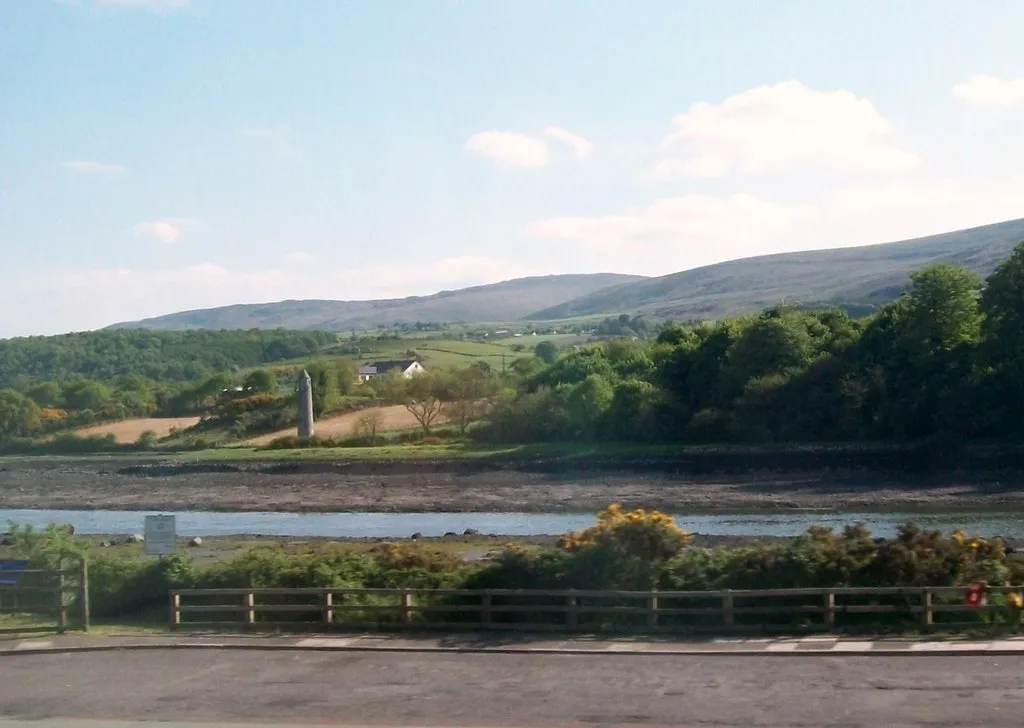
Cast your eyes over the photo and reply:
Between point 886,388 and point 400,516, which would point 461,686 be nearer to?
point 400,516

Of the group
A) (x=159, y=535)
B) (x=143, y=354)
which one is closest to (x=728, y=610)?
(x=159, y=535)

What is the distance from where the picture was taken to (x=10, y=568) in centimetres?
2453

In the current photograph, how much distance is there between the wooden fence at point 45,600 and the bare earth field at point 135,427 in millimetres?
70896

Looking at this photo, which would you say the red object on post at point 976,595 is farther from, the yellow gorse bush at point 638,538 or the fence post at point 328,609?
the fence post at point 328,609

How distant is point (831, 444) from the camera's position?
6156 cm

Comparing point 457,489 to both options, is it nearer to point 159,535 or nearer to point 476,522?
point 476,522

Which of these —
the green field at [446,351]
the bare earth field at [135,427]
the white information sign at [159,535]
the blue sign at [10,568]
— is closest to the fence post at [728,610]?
the white information sign at [159,535]

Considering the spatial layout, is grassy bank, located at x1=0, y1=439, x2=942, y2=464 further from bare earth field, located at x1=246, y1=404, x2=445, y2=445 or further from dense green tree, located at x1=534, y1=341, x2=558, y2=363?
dense green tree, located at x1=534, y1=341, x2=558, y2=363

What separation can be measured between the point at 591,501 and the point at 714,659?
126 feet

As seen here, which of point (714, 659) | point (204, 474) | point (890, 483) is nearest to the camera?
point (714, 659)

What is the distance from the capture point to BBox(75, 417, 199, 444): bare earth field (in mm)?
92125

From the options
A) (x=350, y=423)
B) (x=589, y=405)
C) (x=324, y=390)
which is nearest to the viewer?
(x=589, y=405)

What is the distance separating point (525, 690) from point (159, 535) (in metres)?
9.28

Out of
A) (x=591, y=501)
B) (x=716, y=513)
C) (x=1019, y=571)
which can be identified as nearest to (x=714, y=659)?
(x=1019, y=571)
